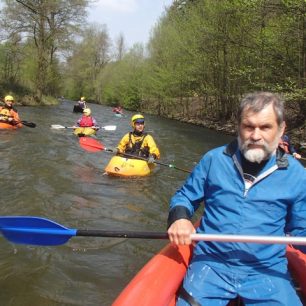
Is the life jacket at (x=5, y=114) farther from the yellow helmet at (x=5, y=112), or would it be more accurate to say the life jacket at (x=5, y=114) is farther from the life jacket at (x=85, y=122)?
the life jacket at (x=85, y=122)

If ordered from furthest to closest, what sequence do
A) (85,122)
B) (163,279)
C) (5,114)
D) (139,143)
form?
(85,122), (5,114), (139,143), (163,279)

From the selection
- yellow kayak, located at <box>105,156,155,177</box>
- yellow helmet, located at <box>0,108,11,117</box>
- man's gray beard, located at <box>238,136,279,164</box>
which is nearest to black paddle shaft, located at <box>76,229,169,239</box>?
man's gray beard, located at <box>238,136,279,164</box>

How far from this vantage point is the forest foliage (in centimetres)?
1508

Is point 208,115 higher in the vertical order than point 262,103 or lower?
lower

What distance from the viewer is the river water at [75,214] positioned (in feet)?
11.9

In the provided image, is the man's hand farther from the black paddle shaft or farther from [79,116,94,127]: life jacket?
[79,116,94,127]: life jacket

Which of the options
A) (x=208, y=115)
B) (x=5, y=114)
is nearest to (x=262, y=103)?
(x=5, y=114)

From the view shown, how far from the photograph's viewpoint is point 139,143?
8.06m

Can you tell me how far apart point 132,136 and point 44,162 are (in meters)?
1.97

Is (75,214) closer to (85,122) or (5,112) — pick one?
(5,112)

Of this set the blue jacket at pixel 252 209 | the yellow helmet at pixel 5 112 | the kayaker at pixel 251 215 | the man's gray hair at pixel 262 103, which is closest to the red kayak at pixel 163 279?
the kayaker at pixel 251 215

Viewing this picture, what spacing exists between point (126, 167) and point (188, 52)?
17.2m

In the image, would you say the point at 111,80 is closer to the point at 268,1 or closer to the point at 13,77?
the point at 13,77

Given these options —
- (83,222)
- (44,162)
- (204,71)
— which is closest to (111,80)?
(204,71)
